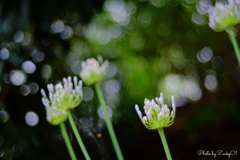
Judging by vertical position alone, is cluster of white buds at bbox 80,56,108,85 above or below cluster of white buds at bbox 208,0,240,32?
below

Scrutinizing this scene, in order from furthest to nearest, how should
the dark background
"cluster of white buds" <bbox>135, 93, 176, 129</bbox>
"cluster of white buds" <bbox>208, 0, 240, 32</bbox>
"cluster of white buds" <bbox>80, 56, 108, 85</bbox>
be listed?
the dark background, "cluster of white buds" <bbox>80, 56, 108, 85</bbox>, "cluster of white buds" <bbox>208, 0, 240, 32</bbox>, "cluster of white buds" <bbox>135, 93, 176, 129</bbox>

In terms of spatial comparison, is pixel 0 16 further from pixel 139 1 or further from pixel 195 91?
pixel 195 91

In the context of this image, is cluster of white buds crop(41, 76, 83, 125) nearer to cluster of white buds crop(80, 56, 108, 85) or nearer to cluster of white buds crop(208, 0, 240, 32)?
cluster of white buds crop(80, 56, 108, 85)

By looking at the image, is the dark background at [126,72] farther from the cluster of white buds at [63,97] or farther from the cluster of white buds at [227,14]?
the cluster of white buds at [227,14]

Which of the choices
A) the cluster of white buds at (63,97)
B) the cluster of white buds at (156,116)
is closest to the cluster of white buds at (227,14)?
the cluster of white buds at (156,116)

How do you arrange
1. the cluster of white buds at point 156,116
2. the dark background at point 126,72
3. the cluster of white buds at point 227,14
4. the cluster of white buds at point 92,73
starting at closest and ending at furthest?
the cluster of white buds at point 156,116 → the cluster of white buds at point 227,14 → the cluster of white buds at point 92,73 → the dark background at point 126,72

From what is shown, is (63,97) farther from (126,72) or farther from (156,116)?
(126,72)

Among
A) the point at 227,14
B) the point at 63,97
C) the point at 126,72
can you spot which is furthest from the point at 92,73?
the point at 126,72

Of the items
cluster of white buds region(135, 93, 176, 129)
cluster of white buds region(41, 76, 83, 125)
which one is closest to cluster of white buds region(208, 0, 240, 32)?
cluster of white buds region(135, 93, 176, 129)

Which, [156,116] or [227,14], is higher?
[227,14]
